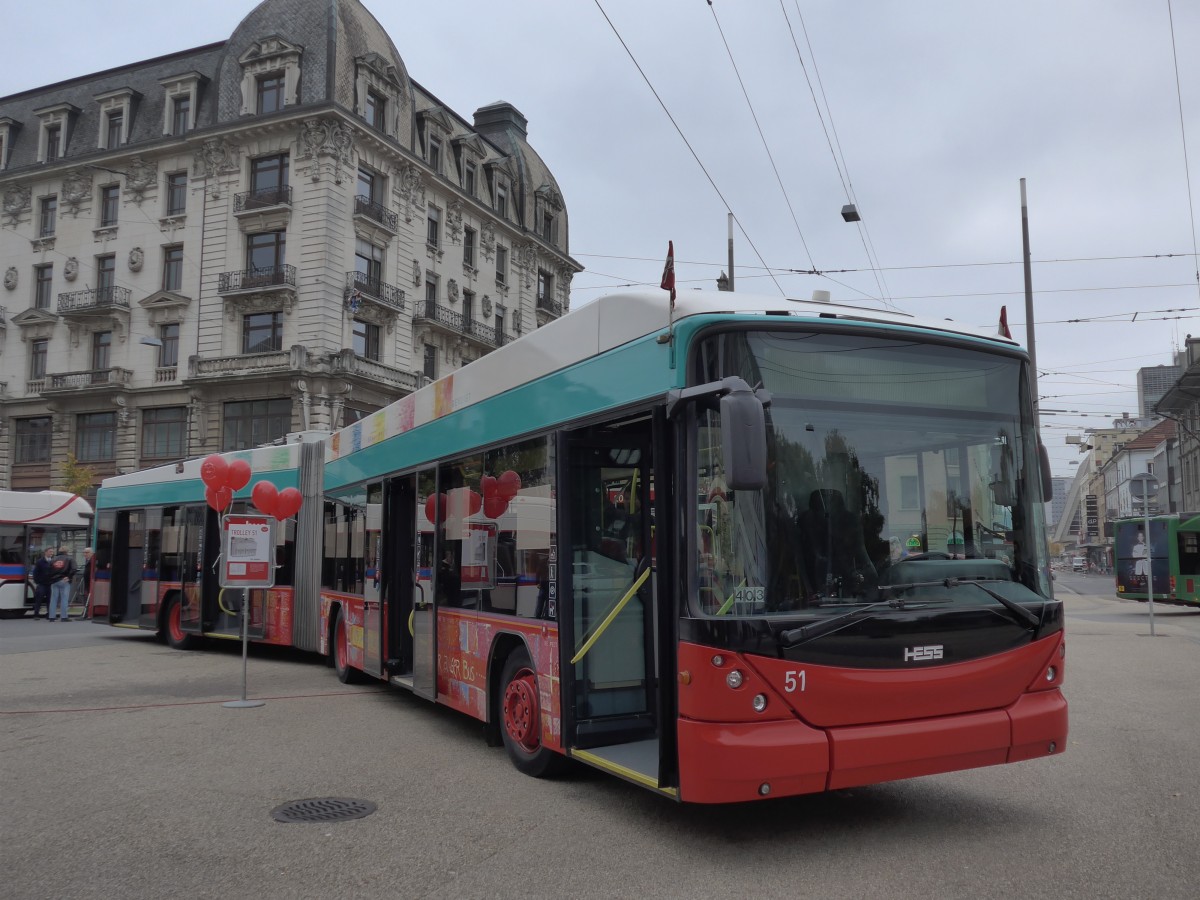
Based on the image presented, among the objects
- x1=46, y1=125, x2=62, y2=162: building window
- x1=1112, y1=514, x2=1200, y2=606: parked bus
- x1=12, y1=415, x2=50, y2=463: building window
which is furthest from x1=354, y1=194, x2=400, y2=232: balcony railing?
x1=1112, y1=514, x2=1200, y2=606: parked bus

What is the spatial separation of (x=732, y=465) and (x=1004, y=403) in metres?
2.10

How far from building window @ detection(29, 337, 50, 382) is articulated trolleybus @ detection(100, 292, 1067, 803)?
47.2m

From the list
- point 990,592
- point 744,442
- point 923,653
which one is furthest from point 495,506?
point 990,592

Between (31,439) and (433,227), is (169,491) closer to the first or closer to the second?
(433,227)

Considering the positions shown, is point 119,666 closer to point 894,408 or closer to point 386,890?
point 386,890

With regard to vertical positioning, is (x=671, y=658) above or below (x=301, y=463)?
below

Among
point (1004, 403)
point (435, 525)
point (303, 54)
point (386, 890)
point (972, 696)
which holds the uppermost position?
point (303, 54)

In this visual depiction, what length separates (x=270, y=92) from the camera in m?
42.5

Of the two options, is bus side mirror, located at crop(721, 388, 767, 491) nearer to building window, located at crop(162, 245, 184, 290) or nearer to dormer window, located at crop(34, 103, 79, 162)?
building window, located at crop(162, 245, 184, 290)

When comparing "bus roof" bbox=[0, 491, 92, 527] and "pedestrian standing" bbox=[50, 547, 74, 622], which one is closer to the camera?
"pedestrian standing" bbox=[50, 547, 74, 622]

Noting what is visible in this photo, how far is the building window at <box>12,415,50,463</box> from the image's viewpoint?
154ft

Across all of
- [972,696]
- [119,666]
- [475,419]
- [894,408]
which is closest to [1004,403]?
[894,408]

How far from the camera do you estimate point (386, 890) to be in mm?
4809

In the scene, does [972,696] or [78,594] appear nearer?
[972,696]
